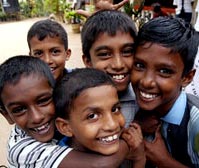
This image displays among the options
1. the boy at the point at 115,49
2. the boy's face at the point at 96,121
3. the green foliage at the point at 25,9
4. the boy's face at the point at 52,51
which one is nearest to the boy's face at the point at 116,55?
the boy at the point at 115,49

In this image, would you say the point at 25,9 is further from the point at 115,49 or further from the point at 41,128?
the point at 41,128

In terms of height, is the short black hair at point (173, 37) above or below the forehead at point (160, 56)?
above

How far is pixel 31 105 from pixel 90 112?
282 millimetres

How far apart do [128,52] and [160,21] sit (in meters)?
0.21

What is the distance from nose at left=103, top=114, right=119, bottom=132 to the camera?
1362mm

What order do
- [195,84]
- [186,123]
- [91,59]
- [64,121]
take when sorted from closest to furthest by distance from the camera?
[64,121]
[186,123]
[91,59]
[195,84]

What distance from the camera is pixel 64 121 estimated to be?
4.74 ft

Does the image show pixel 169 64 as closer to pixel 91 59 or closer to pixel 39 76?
pixel 91 59

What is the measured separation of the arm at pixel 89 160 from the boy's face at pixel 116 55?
16.1 inches

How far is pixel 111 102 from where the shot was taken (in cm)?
140

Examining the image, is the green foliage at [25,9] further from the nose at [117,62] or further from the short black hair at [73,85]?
the short black hair at [73,85]

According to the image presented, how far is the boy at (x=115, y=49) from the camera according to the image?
5.39 feet

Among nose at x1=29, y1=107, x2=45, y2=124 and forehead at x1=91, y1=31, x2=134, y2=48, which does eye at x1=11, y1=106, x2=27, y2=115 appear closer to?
nose at x1=29, y1=107, x2=45, y2=124

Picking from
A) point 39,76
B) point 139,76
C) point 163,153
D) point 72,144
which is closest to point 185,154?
point 163,153
